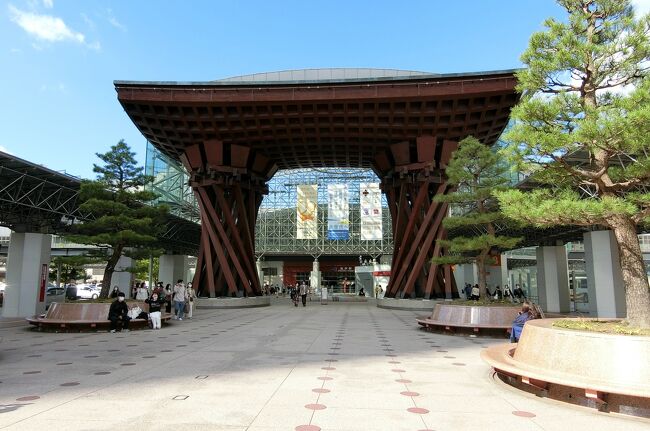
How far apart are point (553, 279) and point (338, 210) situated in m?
20.7

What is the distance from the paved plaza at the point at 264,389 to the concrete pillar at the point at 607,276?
1106cm

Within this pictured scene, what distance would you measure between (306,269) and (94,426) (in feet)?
194

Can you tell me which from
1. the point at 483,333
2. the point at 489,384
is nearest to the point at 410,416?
the point at 489,384

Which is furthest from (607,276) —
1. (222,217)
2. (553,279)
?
Answer: (222,217)

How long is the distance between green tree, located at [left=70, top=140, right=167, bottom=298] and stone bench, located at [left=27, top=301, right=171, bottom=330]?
1.97 metres

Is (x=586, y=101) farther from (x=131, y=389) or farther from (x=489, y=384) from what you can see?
(x=131, y=389)

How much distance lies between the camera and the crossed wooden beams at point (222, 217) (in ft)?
89.8

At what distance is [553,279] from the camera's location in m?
26.5

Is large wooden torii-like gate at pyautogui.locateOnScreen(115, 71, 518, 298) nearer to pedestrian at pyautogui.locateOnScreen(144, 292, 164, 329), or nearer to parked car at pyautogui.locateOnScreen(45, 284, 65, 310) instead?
parked car at pyautogui.locateOnScreen(45, 284, 65, 310)

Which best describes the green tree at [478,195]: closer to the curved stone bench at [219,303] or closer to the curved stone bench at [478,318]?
the curved stone bench at [478,318]

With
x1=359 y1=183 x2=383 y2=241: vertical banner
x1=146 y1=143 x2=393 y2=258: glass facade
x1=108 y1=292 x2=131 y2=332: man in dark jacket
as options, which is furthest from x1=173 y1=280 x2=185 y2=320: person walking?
x1=146 y1=143 x2=393 y2=258: glass facade

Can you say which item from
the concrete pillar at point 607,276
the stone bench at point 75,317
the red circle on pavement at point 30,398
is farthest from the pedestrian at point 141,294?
the concrete pillar at point 607,276

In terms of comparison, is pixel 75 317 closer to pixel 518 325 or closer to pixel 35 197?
pixel 35 197

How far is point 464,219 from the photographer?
15414 millimetres
